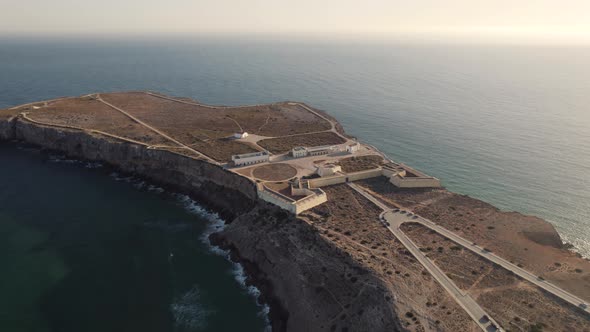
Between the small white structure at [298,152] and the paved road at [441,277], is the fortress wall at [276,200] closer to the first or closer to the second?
the paved road at [441,277]

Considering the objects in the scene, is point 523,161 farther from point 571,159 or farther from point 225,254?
point 225,254

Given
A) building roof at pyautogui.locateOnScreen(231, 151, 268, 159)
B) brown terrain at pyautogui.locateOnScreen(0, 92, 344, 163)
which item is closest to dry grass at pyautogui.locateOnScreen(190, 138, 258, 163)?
brown terrain at pyautogui.locateOnScreen(0, 92, 344, 163)

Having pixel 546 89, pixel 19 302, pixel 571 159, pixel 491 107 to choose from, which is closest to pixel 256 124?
pixel 19 302

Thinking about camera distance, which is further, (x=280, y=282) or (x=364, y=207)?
(x=364, y=207)

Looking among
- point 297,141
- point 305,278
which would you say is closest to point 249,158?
point 297,141

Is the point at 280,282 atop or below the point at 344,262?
below

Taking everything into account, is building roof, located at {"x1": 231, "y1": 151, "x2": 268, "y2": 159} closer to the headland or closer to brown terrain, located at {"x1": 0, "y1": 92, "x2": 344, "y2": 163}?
the headland

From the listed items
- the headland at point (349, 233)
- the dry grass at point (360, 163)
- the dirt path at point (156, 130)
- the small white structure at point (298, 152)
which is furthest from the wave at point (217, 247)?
the dry grass at point (360, 163)
